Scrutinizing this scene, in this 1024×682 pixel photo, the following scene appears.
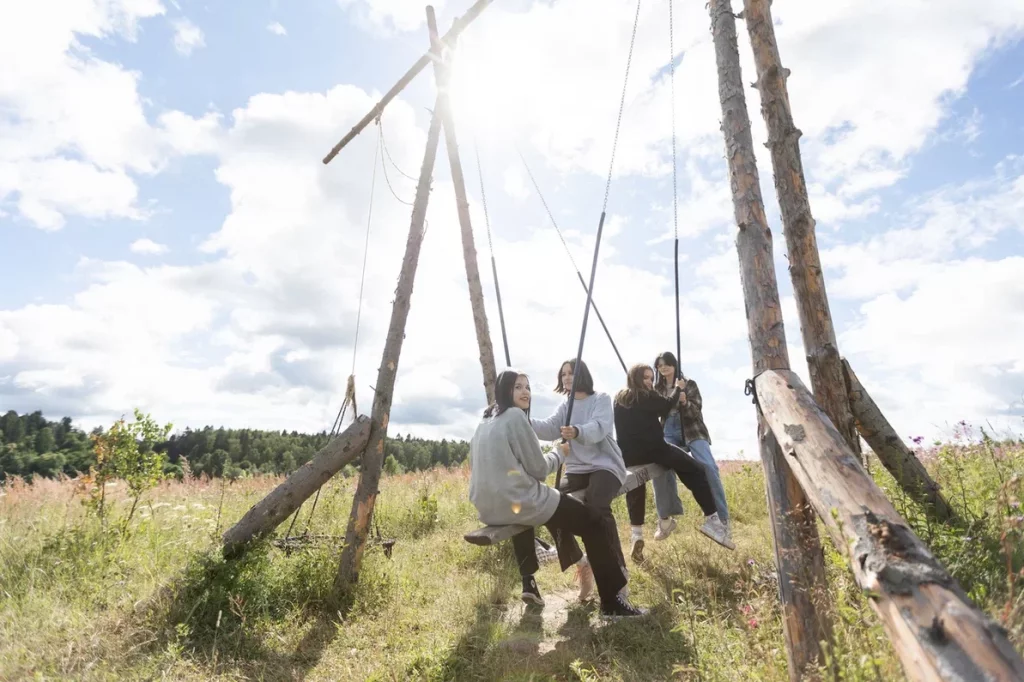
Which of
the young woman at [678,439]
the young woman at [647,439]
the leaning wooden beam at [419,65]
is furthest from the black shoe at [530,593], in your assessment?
the leaning wooden beam at [419,65]

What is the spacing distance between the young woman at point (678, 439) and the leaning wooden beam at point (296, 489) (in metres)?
3.09

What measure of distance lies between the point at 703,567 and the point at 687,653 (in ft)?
5.54

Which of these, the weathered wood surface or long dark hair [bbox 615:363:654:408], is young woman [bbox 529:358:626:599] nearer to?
the weathered wood surface

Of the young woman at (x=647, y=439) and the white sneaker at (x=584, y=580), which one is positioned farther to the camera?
the young woman at (x=647, y=439)

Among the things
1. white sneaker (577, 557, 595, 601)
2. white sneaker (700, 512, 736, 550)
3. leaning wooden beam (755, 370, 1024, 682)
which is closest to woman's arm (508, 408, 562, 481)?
white sneaker (577, 557, 595, 601)

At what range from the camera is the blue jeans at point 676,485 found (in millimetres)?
6234

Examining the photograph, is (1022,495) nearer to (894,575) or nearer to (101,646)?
(894,575)

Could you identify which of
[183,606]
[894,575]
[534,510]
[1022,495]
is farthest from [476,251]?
[894,575]

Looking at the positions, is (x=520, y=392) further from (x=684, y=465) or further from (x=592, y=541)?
(x=684, y=465)

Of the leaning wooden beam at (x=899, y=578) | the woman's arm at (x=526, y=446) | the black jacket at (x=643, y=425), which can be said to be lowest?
the leaning wooden beam at (x=899, y=578)

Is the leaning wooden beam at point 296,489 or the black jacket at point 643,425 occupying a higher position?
the black jacket at point 643,425

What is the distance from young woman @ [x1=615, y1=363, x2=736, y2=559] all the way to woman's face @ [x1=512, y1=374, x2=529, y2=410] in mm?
1835

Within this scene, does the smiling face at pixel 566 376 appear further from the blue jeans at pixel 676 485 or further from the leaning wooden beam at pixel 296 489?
the leaning wooden beam at pixel 296 489

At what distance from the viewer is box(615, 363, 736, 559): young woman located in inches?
246
